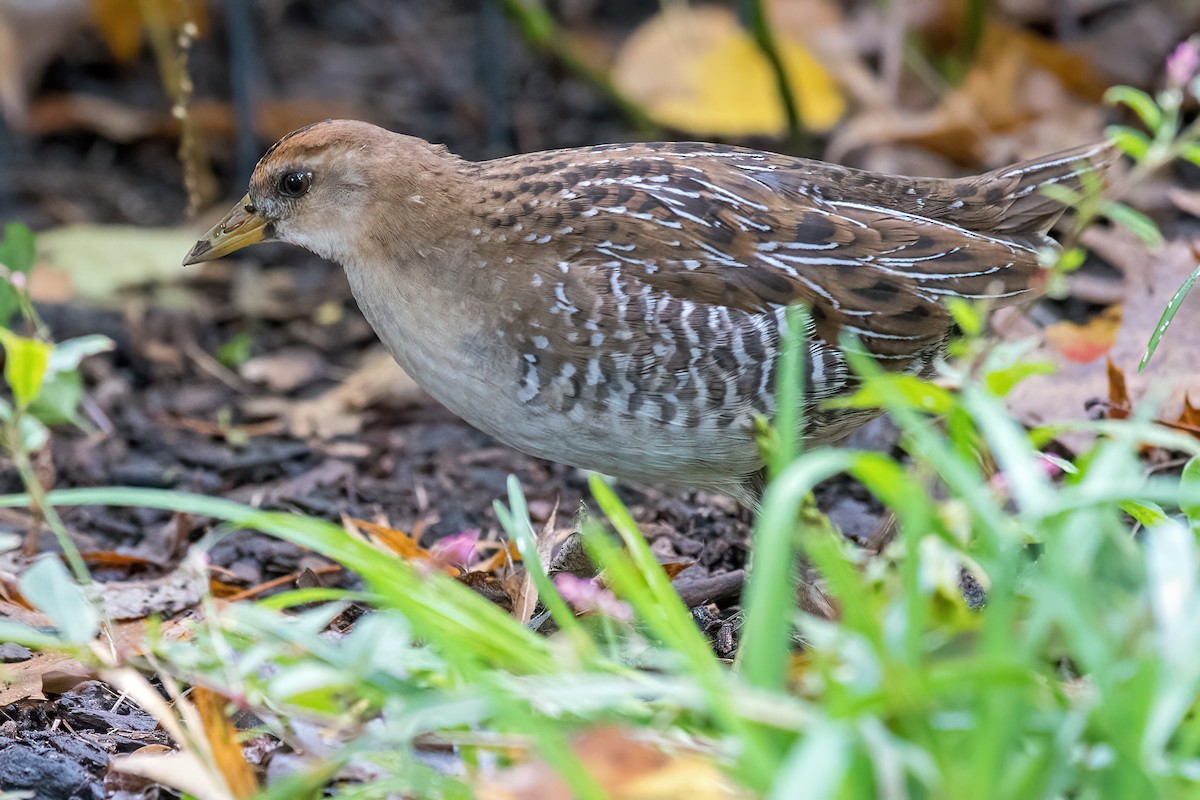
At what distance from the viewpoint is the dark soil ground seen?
11.9 feet

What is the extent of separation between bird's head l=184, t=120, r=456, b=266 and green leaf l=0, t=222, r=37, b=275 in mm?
953

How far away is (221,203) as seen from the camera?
598 cm

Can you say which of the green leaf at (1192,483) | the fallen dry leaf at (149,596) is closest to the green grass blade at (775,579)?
the green leaf at (1192,483)

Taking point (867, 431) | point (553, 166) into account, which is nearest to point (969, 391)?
point (553, 166)

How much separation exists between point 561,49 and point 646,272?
2800 mm

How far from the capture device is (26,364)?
2326 mm

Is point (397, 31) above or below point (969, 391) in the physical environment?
above

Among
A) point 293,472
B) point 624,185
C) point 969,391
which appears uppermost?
point 624,185

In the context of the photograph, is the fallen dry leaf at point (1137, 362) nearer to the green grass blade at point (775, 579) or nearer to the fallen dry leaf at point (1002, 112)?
the fallen dry leaf at point (1002, 112)

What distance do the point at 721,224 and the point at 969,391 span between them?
139 cm

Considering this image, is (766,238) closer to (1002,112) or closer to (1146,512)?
(1146,512)

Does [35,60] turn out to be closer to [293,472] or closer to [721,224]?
[293,472]

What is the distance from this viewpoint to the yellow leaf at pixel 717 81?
18.8ft

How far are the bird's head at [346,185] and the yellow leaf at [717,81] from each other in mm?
2433
